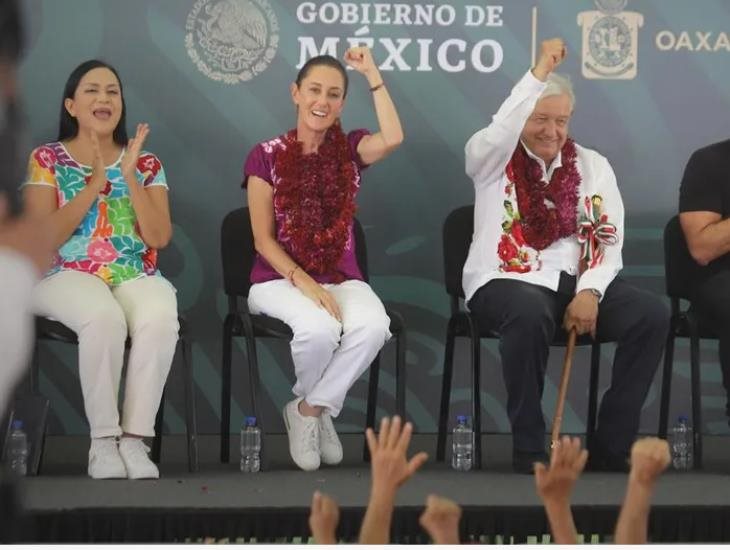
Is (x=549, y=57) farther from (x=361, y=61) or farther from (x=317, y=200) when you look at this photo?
(x=317, y=200)

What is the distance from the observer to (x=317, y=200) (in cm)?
398

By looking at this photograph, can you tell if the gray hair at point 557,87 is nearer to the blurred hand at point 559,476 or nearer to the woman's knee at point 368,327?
the woman's knee at point 368,327

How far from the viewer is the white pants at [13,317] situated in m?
0.70

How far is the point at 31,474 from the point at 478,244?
5.10ft

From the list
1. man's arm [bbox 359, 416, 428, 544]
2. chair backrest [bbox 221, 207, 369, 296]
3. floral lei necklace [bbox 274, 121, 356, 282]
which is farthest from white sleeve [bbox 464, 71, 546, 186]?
man's arm [bbox 359, 416, 428, 544]

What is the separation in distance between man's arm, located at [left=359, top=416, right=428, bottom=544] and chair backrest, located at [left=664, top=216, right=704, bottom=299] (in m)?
2.96

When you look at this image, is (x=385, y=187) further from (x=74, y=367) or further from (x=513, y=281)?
(x=74, y=367)

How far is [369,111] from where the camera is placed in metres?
4.60

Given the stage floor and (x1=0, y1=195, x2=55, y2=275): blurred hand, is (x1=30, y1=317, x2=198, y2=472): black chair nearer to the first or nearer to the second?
the stage floor

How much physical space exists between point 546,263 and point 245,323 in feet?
3.22

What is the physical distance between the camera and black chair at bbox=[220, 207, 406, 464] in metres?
3.94

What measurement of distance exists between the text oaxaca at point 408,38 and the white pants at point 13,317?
3926 millimetres

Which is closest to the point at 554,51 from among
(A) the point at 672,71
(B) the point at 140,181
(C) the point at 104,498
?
(A) the point at 672,71

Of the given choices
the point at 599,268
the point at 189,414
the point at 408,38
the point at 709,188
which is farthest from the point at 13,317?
the point at 408,38
